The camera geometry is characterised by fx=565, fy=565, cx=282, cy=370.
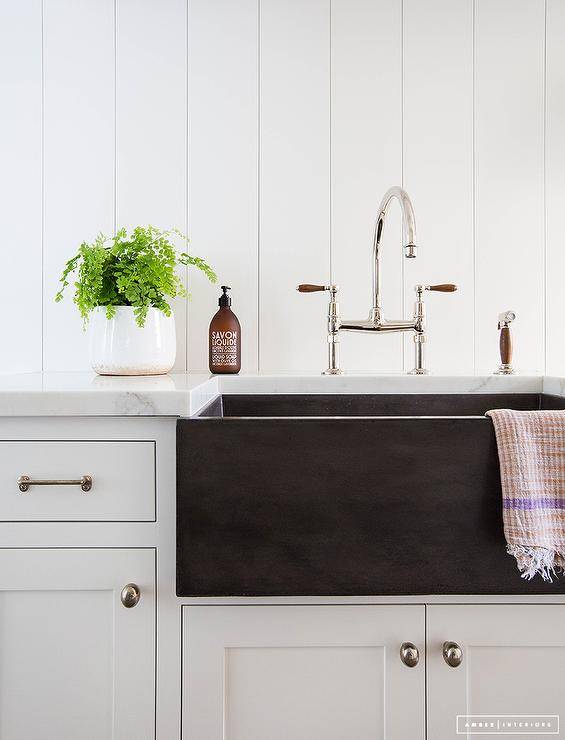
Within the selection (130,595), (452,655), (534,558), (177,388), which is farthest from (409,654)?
(177,388)

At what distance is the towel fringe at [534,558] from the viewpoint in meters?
0.76

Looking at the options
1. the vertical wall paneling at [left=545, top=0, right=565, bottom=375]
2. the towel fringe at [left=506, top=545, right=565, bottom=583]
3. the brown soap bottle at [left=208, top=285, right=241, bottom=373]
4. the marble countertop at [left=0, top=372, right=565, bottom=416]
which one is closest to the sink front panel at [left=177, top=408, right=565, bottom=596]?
the towel fringe at [left=506, top=545, right=565, bottom=583]

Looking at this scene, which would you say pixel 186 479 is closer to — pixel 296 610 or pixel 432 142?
pixel 296 610

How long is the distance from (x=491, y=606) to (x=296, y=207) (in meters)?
1.06

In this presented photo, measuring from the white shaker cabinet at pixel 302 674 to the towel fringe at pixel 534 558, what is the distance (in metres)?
0.18

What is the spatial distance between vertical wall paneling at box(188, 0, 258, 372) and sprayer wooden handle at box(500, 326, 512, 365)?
653 mm

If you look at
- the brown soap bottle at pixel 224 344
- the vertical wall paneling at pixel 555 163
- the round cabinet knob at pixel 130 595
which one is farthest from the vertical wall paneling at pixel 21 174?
the vertical wall paneling at pixel 555 163

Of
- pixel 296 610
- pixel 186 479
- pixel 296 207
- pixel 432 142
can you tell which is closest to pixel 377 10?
pixel 432 142

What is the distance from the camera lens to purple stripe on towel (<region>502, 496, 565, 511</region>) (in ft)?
2.49

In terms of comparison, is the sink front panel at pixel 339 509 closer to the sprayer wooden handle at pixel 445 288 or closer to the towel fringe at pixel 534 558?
the towel fringe at pixel 534 558

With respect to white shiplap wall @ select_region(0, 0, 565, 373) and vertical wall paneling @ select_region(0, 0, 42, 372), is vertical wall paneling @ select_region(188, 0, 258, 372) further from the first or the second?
vertical wall paneling @ select_region(0, 0, 42, 372)

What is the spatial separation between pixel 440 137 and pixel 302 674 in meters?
1.31

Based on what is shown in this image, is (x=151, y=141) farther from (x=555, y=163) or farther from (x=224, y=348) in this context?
(x=555, y=163)

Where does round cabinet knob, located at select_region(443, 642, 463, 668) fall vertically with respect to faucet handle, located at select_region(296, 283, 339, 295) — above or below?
below
